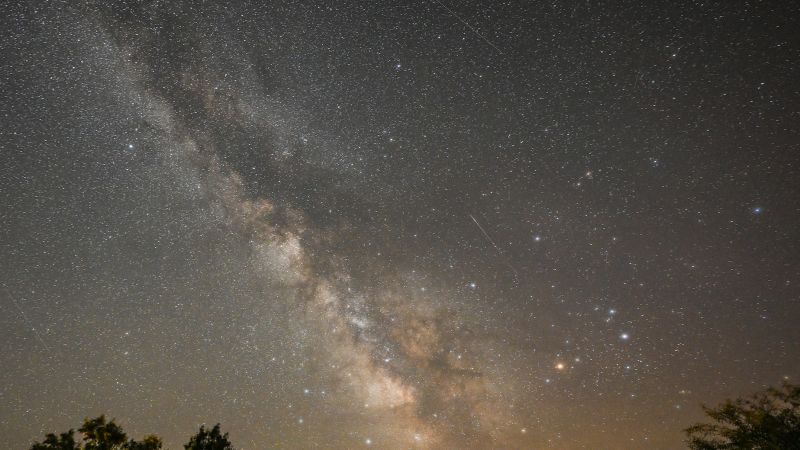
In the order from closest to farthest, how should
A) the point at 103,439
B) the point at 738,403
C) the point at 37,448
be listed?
the point at 37,448 < the point at 103,439 < the point at 738,403

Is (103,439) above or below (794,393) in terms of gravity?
below

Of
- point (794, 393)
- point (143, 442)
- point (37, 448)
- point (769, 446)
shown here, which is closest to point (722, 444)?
point (769, 446)

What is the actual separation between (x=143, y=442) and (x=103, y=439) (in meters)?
1.44

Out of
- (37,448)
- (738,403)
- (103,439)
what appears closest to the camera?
(37,448)

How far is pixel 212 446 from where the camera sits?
1680cm

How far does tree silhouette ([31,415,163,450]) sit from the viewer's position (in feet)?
47.0

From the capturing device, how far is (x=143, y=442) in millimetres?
16078

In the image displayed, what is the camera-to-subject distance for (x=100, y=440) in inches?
595

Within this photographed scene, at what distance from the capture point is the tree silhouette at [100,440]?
14.3 meters

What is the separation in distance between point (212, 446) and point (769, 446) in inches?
838

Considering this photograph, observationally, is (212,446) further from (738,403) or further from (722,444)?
(738,403)

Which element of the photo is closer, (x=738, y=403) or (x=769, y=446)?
(x=769, y=446)

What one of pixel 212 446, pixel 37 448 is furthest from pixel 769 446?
pixel 37 448

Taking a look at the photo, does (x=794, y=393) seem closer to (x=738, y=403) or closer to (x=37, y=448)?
(x=738, y=403)
